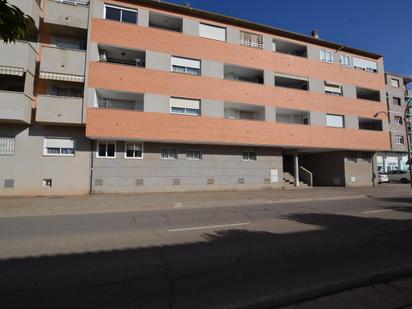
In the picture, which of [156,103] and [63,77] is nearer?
[63,77]

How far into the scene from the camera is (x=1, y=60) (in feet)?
53.9

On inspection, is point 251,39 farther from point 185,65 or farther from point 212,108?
point 212,108

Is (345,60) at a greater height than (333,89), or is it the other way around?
(345,60)

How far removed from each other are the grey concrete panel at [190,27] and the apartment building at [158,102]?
0.08 meters

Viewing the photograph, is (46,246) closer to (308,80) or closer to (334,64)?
(308,80)

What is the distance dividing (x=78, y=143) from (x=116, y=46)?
6945 millimetres

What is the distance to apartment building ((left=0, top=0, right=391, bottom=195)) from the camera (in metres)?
17.5

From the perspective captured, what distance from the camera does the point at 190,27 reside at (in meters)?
21.1

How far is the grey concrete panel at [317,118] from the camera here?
2409cm

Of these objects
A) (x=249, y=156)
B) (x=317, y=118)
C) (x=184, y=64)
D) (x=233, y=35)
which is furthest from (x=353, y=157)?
(x=184, y=64)

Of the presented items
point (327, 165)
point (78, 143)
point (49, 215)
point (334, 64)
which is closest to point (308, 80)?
point (334, 64)

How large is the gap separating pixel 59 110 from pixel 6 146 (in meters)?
3.98

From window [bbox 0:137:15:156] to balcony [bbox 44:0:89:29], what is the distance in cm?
783

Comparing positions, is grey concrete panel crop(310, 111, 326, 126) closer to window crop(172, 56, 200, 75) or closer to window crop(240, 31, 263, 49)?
window crop(240, 31, 263, 49)
